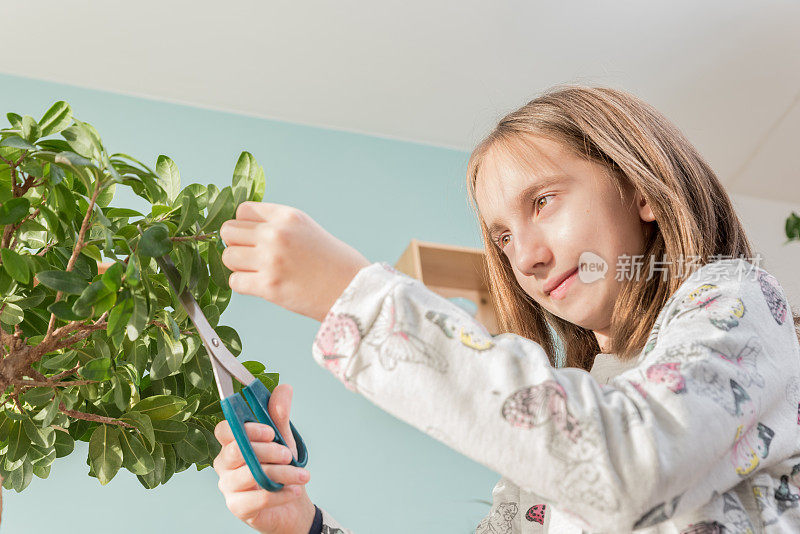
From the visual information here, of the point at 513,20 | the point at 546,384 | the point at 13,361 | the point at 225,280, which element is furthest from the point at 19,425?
the point at 513,20

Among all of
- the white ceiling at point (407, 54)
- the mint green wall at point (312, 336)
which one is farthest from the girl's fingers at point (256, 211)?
the white ceiling at point (407, 54)

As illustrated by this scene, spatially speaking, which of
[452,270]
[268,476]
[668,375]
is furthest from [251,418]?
[452,270]

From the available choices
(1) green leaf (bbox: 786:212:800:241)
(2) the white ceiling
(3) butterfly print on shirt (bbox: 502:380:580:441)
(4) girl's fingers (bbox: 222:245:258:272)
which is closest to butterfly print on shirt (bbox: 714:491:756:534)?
(3) butterfly print on shirt (bbox: 502:380:580:441)

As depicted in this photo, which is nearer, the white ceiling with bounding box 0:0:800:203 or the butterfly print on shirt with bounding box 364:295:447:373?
the butterfly print on shirt with bounding box 364:295:447:373

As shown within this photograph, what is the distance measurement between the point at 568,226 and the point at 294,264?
44 cm

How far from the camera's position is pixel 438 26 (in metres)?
2.19

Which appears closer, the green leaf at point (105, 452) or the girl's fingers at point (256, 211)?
the girl's fingers at point (256, 211)

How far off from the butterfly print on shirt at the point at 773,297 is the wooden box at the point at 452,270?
1.33 m

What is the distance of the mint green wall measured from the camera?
1771 mm

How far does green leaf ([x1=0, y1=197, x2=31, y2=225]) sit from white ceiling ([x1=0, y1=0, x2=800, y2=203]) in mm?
1565

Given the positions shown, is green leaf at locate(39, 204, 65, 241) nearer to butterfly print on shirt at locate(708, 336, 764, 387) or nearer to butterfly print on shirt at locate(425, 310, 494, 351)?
butterfly print on shirt at locate(425, 310, 494, 351)

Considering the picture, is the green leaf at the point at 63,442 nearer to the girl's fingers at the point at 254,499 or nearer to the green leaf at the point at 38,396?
the green leaf at the point at 38,396

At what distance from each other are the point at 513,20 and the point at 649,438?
1934 mm

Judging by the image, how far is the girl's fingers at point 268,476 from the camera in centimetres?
65
